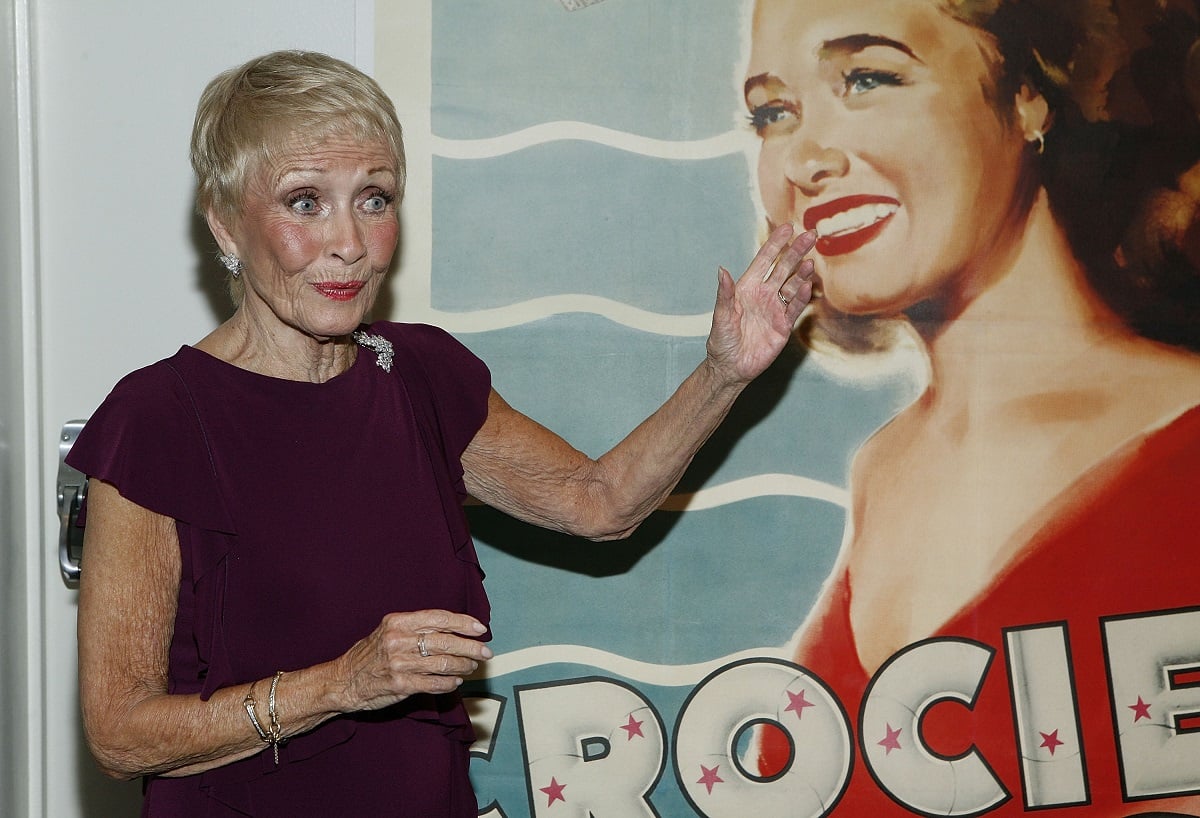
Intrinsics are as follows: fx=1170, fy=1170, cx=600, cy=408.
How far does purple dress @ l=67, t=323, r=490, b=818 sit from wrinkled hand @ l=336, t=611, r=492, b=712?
0.15 m

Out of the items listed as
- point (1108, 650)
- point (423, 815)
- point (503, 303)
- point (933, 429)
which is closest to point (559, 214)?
point (503, 303)

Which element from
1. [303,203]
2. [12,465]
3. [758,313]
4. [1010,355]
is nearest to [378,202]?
[303,203]

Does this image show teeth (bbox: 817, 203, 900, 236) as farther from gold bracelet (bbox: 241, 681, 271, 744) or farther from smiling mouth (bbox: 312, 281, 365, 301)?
gold bracelet (bbox: 241, 681, 271, 744)

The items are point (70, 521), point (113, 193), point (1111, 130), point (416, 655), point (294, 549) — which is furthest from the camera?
point (1111, 130)

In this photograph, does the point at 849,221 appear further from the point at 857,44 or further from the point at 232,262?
the point at 232,262

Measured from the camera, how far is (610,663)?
2096 millimetres

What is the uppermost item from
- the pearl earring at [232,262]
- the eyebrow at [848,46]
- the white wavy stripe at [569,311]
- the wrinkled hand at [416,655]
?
the eyebrow at [848,46]

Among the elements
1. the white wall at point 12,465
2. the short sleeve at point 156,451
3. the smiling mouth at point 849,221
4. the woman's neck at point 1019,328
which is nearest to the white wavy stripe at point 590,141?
the smiling mouth at point 849,221

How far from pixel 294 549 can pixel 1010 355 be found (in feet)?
4.41

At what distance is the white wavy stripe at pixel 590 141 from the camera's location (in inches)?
79.5

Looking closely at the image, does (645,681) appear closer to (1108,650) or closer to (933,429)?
(933,429)

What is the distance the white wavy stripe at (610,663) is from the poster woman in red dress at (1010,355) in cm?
16

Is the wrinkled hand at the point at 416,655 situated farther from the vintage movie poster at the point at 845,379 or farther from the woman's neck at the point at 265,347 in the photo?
the vintage movie poster at the point at 845,379

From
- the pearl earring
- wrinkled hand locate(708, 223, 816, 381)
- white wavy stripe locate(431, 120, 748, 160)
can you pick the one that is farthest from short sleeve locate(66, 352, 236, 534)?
white wavy stripe locate(431, 120, 748, 160)
